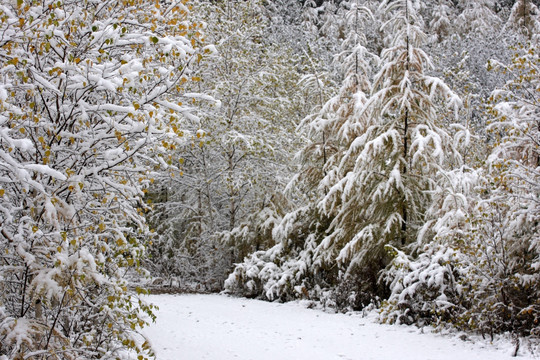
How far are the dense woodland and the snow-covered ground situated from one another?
1.71ft

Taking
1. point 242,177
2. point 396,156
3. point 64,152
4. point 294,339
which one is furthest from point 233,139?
point 64,152

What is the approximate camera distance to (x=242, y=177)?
48.2 feet

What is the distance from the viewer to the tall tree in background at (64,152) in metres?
3.76

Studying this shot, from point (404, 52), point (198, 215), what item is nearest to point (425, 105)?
point (404, 52)

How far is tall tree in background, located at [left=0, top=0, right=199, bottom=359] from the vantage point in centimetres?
376

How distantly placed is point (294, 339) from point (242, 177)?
7388mm

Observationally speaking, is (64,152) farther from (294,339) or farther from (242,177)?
(242,177)

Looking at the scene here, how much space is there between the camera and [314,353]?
699 centimetres

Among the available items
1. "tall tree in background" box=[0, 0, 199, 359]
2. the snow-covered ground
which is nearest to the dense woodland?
"tall tree in background" box=[0, 0, 199, 359]

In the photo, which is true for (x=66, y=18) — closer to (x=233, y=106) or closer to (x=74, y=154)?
(x=74, y=154)

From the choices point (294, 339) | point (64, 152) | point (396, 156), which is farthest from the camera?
point (396, 156)

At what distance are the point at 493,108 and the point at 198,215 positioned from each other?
11867mm

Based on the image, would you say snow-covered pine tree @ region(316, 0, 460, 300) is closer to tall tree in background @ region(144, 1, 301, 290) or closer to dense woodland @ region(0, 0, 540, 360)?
dense woodland @ region(0, 0, 540, 360)

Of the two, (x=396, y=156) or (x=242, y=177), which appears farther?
(x=242, y=177)
